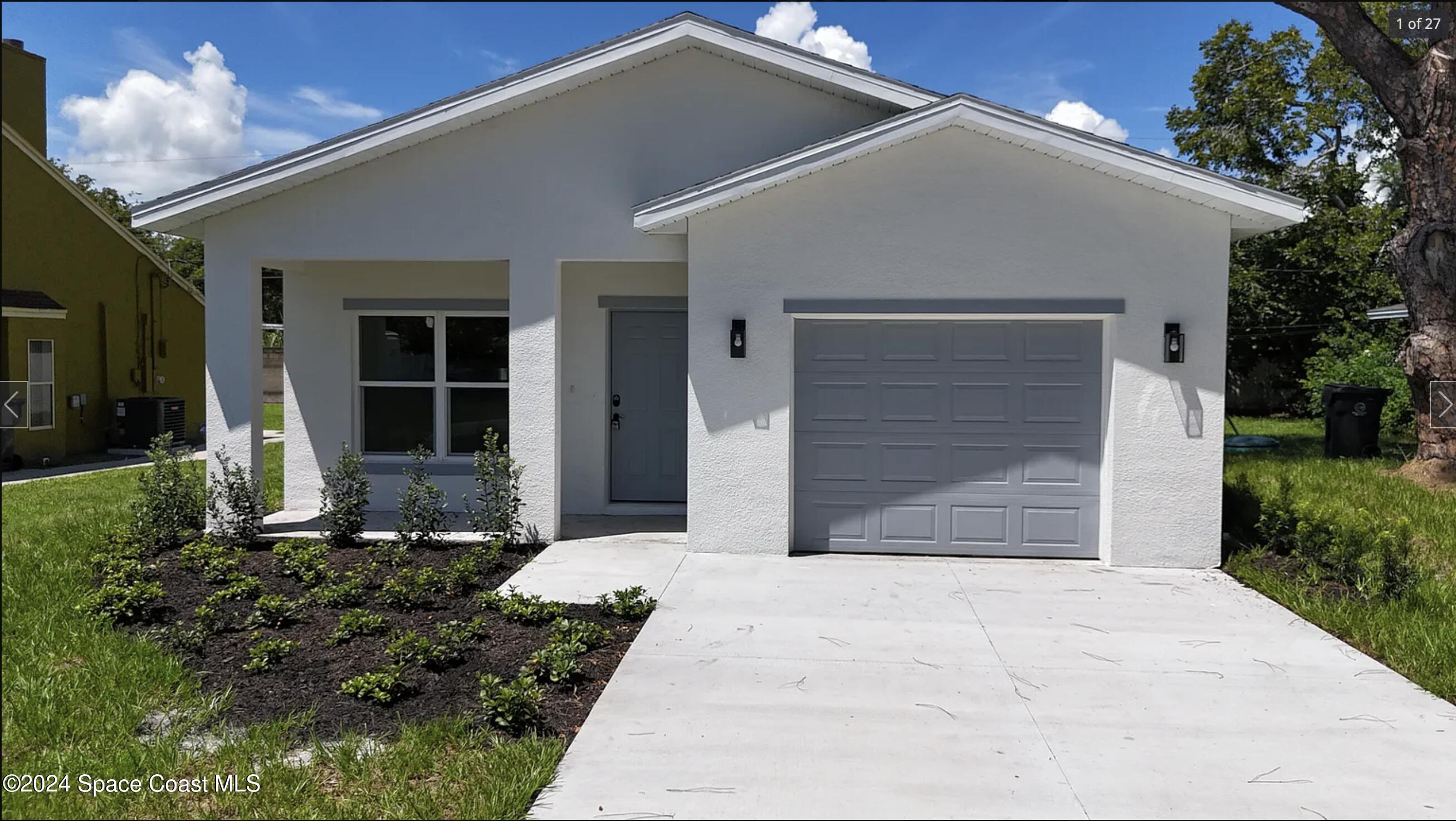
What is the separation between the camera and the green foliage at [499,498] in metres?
8.50

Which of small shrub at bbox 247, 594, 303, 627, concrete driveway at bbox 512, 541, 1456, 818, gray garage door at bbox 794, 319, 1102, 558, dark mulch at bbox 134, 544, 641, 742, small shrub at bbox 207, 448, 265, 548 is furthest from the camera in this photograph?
small shrub at bbox 207, 448, 265, 548

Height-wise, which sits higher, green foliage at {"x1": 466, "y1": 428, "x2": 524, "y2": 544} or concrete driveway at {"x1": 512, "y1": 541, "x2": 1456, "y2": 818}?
green foliage at {"x1": 466, "y1": 428, "x2": 524, "y2": 544}

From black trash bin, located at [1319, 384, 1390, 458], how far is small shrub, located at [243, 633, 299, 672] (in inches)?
518

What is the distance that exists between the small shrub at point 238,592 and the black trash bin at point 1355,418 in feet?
43.4

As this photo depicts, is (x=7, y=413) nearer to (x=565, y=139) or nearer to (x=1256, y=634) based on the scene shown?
(x=565, y=139)

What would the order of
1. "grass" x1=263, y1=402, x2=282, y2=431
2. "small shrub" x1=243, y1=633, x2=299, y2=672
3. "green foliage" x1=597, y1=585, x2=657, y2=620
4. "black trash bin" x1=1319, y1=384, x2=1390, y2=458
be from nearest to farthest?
1. "small shrub" x1=243, y1=633, x2=299, y2=672
2. "green foliage" x1=597, y1=585, x2=657, y2=620
3. "black trash bin" x1=1319, y1=384, x2=1390, y2=458
4. "grass" x1=263, y1=402, x2=282, y2=431

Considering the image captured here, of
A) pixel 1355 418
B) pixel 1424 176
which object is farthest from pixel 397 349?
pixel 1355 418

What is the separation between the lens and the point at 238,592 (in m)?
6.56

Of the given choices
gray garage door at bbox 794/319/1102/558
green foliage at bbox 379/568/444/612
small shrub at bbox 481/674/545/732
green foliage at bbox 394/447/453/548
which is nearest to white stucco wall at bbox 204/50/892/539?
green foliage at bbox 394/447/453/548

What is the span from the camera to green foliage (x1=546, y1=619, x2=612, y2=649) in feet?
18.2

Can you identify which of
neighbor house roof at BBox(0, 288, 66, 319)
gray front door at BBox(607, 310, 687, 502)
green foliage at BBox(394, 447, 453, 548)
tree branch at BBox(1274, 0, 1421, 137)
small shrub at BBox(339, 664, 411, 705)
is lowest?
small shrub at BBox(339, 664, 411, 705)

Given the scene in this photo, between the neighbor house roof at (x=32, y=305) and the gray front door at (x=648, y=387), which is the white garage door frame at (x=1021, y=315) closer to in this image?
the gray front door at (x=648, y=387)

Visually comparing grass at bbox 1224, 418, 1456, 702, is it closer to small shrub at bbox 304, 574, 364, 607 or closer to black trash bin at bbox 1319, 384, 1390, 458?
black trash bin at bbox 1319, 384, 1390, 458

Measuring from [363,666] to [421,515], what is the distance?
131 inches
